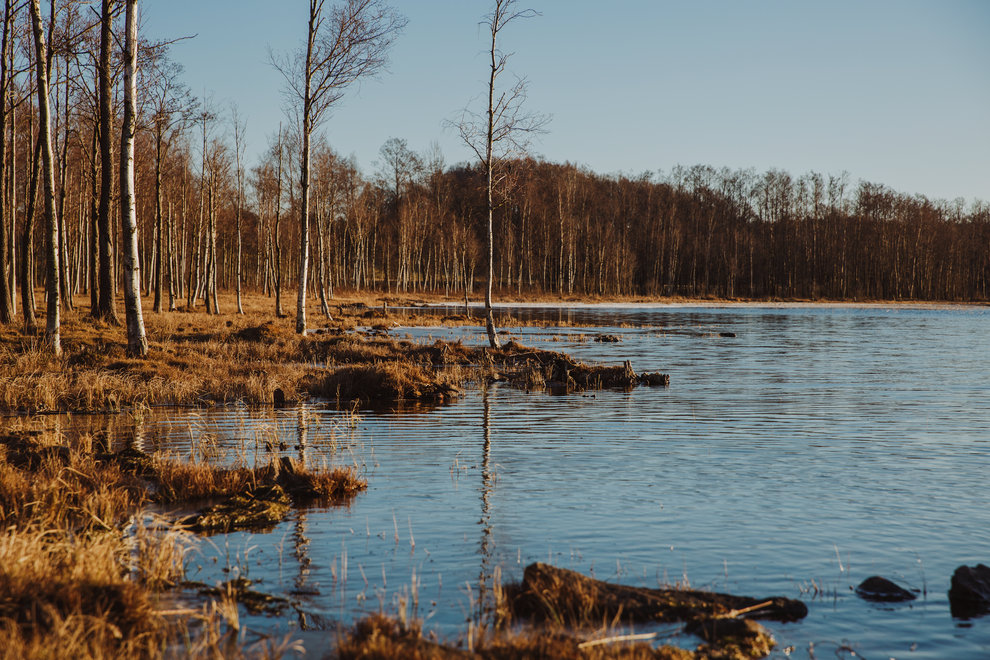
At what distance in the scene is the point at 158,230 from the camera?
38.1m

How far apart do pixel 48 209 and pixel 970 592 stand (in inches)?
865

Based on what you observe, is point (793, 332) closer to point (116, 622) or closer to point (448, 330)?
point (448, 330)

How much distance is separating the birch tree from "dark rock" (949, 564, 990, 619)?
19.1 metres

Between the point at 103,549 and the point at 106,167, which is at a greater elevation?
the point at 106,167

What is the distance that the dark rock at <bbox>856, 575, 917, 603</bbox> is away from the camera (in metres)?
6.97

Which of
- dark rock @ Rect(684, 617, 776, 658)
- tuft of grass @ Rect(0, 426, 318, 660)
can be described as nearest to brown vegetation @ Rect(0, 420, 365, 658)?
tuft of grass @ Rect(0, 426, 318, 660)

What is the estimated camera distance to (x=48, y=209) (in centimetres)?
2108

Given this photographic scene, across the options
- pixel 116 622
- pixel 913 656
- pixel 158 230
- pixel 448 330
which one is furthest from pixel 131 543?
pixel 448 330

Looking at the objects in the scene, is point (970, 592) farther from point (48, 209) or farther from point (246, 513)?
point (48, 209)

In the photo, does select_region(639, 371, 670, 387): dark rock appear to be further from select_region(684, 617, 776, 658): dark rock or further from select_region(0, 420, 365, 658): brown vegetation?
select_region(684, 617, 776, 658): dark rock

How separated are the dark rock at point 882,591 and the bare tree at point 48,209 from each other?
18361 millimetres

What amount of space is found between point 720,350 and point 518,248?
70996 millimetres

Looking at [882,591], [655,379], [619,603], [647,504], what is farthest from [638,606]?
[655,379]

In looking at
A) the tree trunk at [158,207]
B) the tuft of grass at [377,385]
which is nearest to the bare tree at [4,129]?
the tree trunk at [158,207]
